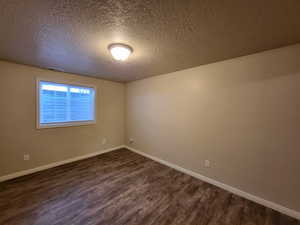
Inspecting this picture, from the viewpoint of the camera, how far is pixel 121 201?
1.93 m

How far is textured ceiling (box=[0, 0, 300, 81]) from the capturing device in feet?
3.69

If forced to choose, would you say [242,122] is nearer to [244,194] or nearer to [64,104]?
[244,194]

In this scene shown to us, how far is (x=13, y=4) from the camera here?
111cm

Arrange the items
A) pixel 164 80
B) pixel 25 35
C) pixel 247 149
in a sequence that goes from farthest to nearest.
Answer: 1. pixel 164 80
2. pixel 247 149
3. pixel 25 35

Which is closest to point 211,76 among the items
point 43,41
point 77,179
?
point 43,41

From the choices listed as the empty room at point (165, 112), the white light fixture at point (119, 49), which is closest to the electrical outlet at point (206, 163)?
the empty room at point (165, 112)

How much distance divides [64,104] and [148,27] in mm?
2854

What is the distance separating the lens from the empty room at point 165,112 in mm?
1313

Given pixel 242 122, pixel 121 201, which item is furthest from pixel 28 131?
pixel 242 122

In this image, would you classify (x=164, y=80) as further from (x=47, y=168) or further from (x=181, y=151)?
(x=47, y=168)

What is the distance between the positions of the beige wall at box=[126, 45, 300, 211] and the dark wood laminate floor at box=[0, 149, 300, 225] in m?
0.36

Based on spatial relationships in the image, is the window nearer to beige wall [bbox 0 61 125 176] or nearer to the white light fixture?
beige wall [bbox 0 61 125 176]

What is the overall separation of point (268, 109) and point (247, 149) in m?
0.67

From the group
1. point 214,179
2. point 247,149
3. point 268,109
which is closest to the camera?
point 268,109
